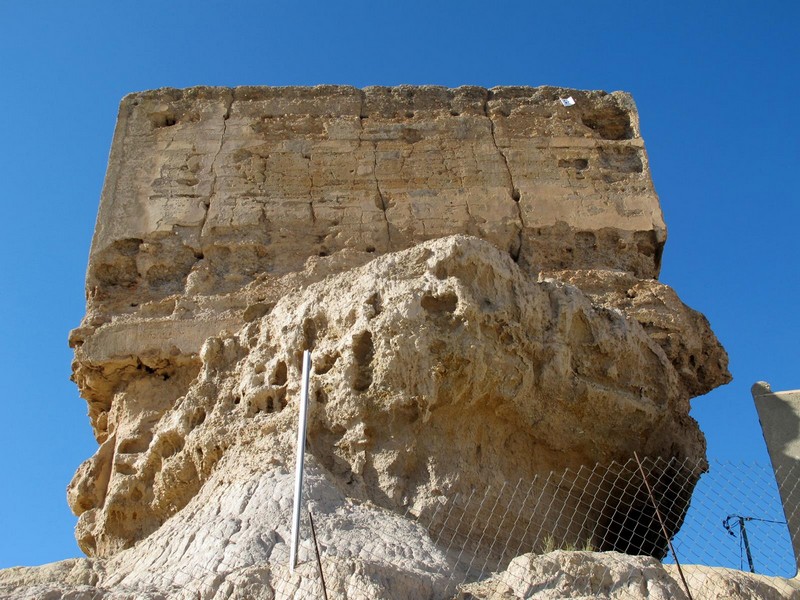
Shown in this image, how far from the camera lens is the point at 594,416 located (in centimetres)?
644

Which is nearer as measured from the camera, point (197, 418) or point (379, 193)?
point (197, 418)

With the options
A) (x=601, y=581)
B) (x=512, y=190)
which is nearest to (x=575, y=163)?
(x=512, y=190)

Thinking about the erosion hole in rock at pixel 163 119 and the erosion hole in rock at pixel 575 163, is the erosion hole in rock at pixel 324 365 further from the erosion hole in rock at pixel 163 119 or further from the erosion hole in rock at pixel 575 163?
the erosion hole in rock at pixel 163 119

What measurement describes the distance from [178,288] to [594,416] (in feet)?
11.0

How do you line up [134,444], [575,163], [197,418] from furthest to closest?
[575,163], [134,444], [197,418]

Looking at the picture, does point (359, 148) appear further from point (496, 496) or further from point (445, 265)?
point (496, 496)

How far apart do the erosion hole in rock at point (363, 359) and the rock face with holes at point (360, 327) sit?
0.04 feet

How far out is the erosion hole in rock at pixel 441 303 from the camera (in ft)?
19.7

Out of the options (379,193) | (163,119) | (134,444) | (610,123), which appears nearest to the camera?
(134,444)

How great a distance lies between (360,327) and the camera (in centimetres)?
592

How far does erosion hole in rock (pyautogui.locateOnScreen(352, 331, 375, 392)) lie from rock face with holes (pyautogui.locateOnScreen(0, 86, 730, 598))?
0.01 meters

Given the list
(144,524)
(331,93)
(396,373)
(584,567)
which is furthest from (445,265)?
(331,93)

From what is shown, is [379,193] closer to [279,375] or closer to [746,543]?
[279,375]

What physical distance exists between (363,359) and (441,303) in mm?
598
